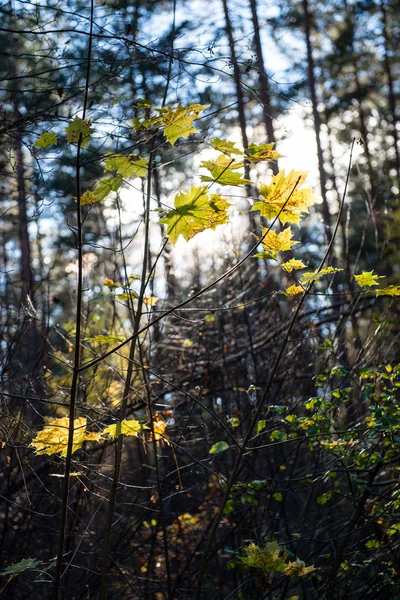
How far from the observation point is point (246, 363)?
5.82 m

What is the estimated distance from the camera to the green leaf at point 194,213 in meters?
2.09

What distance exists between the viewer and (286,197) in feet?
7.30

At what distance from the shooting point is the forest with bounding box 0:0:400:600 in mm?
2340

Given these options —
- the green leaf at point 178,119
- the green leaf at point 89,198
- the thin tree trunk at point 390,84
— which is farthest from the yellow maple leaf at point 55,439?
the thin tree trunk at point 390,84

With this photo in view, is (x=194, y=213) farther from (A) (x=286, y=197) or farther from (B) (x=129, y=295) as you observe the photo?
(B) (x=129, y=295)

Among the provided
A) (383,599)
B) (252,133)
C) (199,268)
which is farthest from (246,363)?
(252,133)

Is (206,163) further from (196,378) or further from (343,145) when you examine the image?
(343,145)

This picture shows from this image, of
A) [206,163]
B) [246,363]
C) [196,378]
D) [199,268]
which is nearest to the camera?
[206,163]

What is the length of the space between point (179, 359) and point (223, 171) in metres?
2.87

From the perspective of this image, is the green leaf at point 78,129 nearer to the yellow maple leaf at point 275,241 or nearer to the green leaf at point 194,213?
the green leaf at point 194,213

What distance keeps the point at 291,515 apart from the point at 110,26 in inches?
239

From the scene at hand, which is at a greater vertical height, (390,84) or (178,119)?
(390,84)

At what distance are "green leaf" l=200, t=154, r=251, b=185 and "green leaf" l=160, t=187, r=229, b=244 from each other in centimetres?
8

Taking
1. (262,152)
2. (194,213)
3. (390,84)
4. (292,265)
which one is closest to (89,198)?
(194,213)
